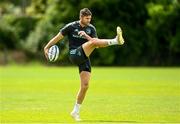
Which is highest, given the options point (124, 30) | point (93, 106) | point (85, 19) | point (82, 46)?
point (85, 19)

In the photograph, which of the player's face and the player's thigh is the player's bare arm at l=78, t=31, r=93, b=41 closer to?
the player's face

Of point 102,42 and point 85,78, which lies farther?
point 85,78

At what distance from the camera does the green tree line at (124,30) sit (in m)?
61.2

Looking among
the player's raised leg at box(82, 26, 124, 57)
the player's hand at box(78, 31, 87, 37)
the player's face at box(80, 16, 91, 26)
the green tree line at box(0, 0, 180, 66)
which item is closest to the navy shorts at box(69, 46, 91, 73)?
the player's raised leg at box(82, 26, 124, 57)

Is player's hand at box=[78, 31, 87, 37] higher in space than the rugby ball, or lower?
higher

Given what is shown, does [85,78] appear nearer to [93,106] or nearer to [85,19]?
[85,19]

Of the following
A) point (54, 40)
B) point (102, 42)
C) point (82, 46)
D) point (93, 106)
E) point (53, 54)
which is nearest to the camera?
point (102, 42)

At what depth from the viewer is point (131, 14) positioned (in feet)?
205

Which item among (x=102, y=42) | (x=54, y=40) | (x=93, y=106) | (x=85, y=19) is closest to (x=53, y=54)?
(x=54, y=40)

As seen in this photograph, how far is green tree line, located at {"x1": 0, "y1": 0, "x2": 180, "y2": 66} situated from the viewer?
201 feet

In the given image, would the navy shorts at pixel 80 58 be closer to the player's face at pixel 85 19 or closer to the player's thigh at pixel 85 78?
the player's thigh at pixel 85 78

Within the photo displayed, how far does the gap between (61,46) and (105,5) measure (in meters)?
5.40

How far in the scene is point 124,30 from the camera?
61.6 m

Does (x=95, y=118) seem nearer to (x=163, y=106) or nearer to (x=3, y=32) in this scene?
(x=163, y=106)
